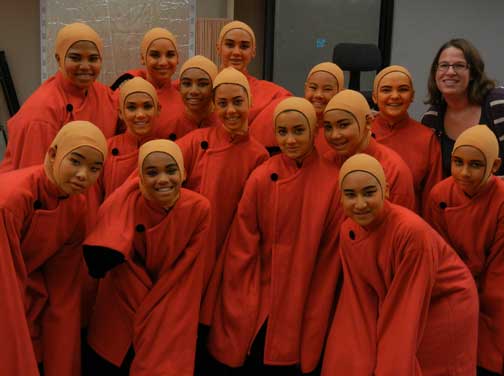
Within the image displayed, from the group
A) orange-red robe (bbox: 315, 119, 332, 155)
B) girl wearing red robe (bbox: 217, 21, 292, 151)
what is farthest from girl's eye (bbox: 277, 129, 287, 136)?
girl wearing red robe (bbox: 217, 21, 292, 151)

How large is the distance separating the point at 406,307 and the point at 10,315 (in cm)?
157

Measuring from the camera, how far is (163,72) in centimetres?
361

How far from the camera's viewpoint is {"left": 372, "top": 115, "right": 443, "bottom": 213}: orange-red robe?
11.6 feet

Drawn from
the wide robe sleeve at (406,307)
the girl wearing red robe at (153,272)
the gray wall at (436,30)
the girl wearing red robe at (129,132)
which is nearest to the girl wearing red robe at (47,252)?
the girl wearing red robe at (153,272)

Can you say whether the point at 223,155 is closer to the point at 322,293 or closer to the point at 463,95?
the point at 322,293

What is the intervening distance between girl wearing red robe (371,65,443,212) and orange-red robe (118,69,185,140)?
107 cm

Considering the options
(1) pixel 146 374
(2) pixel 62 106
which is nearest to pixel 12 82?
(2) pixel 62 106

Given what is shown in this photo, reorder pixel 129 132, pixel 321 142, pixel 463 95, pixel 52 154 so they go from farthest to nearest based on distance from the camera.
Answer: pixel 463 95
pixel 321 142
pixel 129 132
pixel 52 154

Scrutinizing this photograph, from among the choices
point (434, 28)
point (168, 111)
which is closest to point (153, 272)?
point (168, 111)

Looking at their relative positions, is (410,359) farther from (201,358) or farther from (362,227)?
(201,358)

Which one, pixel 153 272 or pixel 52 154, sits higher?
pixel 52 154

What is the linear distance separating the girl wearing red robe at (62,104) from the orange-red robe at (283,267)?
0.95m

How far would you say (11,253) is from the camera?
2.59m

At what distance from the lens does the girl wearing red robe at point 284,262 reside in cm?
302
